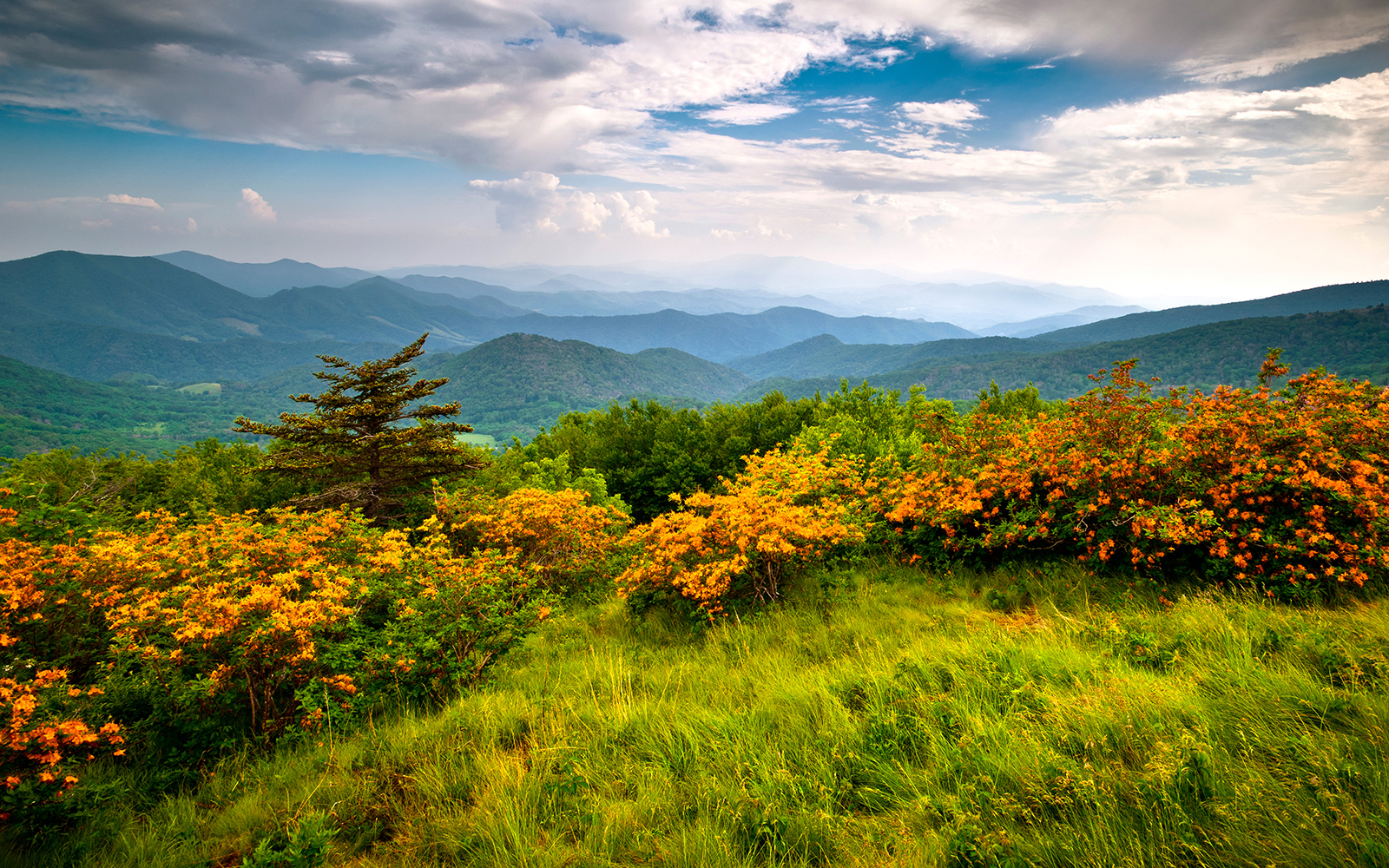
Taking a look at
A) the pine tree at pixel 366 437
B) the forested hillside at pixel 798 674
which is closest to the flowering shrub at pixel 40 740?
the forested hillside at pixel 798 674

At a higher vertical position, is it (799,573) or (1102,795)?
(1102,795)

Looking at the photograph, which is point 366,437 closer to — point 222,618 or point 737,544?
point 222,618

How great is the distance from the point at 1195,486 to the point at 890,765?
595 cm

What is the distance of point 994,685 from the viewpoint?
4414mm

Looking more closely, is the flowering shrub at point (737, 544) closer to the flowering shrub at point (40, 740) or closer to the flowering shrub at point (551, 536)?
the flowering shrub at point (551, 536)

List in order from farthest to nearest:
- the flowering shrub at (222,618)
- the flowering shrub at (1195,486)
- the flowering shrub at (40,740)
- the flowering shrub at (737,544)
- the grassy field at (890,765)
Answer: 1. the flowering shrub at (737,544)
2. the flowering shrub at (1195,486)
3. the flowering shrub at (222,618)
4. the flowering shrub at (40,740)
5. the grassy field at (890,765)

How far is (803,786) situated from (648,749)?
1.29m

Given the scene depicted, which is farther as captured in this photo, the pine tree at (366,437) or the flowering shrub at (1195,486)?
the pine tree at (366,437)

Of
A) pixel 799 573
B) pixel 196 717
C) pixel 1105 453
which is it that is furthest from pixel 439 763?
pixel 1105 453

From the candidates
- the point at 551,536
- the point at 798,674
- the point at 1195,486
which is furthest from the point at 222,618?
the point at 1195,486

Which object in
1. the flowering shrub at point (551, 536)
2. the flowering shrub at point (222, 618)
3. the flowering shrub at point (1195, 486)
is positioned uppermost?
the flowering shrub at point (1195, 486)

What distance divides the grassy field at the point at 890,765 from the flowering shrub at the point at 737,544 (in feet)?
5.28

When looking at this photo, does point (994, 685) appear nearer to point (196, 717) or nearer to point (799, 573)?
point (799, 573)

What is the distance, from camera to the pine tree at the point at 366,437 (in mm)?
17875
